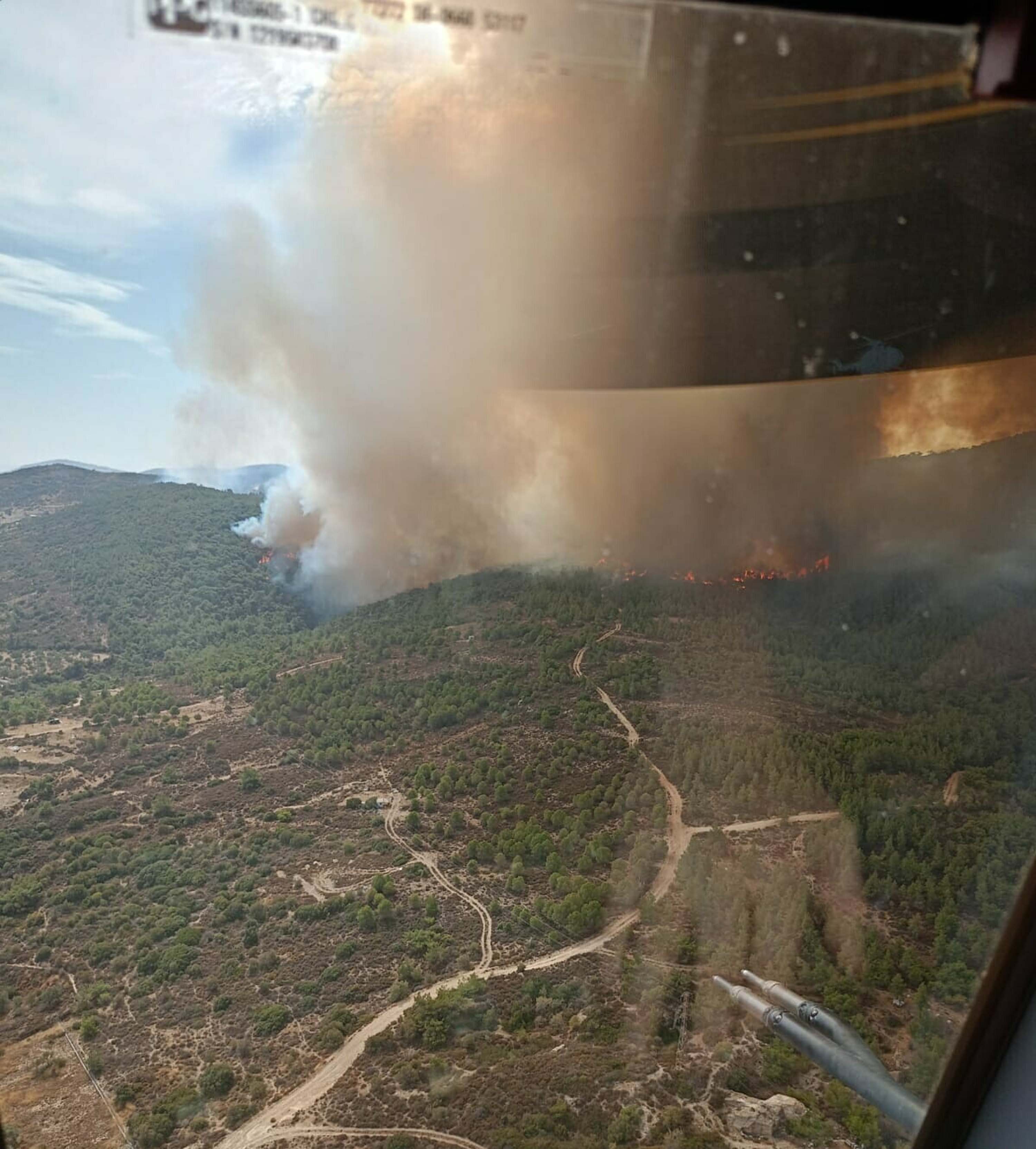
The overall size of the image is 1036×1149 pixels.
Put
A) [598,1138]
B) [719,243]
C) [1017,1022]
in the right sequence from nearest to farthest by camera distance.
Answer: [1017,1022] < [719,243] < [598,1138]

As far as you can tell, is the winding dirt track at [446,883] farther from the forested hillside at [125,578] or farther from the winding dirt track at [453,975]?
the forested hillside at [125,578]

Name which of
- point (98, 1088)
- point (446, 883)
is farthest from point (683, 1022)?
point (98, 1088)

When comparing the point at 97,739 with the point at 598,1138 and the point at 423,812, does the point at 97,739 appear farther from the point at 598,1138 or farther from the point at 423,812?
the point at 598,1138

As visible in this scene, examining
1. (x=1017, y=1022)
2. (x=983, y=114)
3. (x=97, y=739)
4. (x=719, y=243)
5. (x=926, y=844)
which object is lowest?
(x=97, y=739)

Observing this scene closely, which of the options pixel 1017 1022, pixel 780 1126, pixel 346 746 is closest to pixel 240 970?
pixel 346 746

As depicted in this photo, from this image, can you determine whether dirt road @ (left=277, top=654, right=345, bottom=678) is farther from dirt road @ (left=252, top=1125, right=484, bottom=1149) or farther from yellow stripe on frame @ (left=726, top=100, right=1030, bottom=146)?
yellow stripe on frame @ (left=726, top=100, right=1030, bottom=146)

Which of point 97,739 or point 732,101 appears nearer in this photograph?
point 732,101
